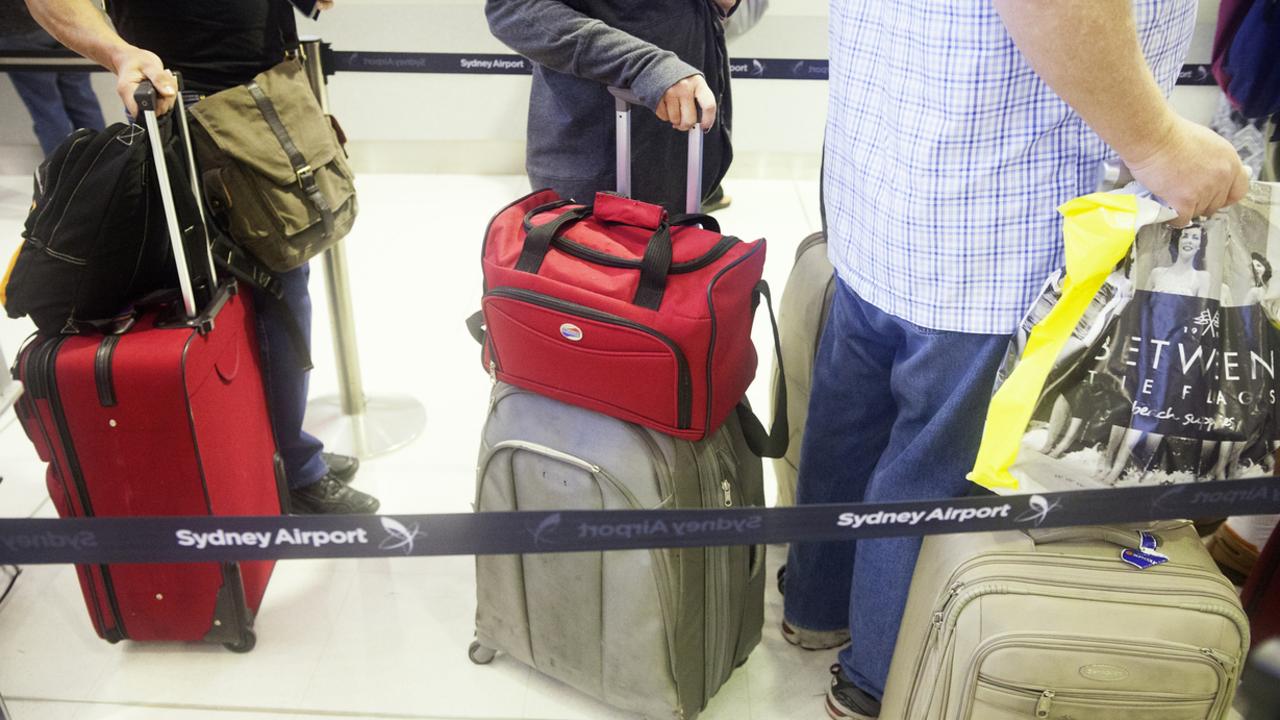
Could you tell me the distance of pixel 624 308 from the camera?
1517 millimetres

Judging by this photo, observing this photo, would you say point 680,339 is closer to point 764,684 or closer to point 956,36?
point 956,36

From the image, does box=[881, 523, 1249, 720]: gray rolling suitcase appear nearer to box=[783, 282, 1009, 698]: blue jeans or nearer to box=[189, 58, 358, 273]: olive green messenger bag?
box=[783, 282, 1009, 698]: blue jeans

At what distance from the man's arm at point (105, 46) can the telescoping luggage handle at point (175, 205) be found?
0.03m

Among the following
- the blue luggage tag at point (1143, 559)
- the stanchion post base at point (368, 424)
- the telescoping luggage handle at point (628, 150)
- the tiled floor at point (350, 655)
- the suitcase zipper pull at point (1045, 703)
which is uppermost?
the telescoping luggage handle at point (628, 150)

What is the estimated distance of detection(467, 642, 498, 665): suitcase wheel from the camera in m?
Answer: 1.98

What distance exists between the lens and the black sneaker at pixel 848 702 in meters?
1.81

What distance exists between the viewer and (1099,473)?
135 centimetres

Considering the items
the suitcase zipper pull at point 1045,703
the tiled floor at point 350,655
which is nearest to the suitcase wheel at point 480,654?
the tiled floor at point 350,655

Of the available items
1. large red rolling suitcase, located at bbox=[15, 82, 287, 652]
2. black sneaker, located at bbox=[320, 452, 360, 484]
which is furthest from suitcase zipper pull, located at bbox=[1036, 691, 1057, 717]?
black sneaker, located at bbox=[320, 452, 360, 484]

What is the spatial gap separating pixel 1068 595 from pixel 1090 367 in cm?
31

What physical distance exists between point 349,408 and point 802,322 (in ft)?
4.36

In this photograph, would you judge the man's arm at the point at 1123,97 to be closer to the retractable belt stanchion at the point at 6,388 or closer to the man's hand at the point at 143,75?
the man's hand at the point at 143,75

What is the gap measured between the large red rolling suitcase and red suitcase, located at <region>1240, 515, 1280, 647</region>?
188cm

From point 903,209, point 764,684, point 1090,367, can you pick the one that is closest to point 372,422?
point 764,684
